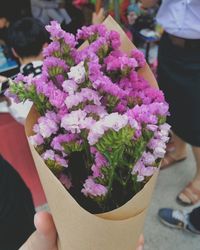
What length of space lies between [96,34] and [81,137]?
0.82 feet

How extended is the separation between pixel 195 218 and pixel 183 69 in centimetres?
75

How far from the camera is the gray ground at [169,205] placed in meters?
1.84

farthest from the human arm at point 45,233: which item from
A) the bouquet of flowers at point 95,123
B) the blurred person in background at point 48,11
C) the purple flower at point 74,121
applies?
the blurred person in background at point 48,11

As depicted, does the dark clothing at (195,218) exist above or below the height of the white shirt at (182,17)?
below

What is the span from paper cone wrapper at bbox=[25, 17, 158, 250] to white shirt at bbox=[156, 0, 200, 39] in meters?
1.10

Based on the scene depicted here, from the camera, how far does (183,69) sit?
1696 millimetres

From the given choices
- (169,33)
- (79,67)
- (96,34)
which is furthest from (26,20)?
(79,67)

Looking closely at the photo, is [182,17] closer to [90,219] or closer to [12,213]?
[12,213]

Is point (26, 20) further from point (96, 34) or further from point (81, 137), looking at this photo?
point (81, 137)

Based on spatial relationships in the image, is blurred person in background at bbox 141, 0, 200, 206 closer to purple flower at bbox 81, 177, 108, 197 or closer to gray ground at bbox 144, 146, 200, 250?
gray ground at bbox 144, 146, 200, 250

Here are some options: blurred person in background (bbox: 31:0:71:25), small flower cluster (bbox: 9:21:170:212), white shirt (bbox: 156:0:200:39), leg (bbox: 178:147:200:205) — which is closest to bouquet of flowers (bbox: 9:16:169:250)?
small flower cluster (bbox: 9:21:170:212)

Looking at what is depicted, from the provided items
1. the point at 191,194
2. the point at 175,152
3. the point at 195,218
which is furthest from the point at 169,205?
the point at 175,152

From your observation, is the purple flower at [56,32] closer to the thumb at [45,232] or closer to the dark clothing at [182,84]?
the thumb at [45,232]

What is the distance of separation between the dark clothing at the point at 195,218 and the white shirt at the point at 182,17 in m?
0.85
